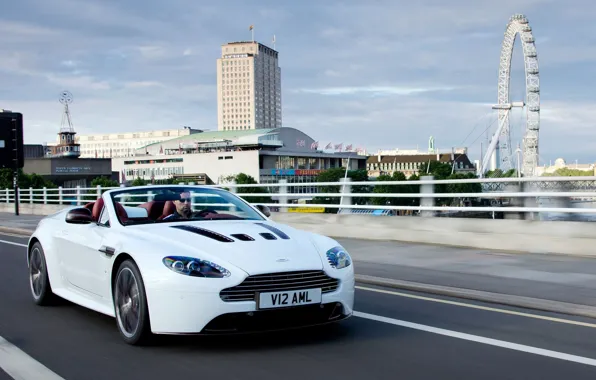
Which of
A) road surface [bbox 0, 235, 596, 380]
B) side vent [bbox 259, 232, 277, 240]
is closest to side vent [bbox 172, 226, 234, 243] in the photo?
side vent [bbox 259, 232, 277, 240]

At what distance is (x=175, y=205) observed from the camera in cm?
696

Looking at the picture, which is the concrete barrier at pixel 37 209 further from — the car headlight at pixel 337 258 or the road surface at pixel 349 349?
the car headlight at pixel 337 258

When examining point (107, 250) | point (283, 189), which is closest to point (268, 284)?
point (107, 250)

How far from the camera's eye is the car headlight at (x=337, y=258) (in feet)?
19.2

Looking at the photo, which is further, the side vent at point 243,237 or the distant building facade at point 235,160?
the distant building facade at point 235,160

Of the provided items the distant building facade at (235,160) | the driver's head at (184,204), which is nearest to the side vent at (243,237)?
the driver's head at (184,204)

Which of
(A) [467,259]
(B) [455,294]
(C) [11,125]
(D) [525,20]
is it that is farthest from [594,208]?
(D) [525,20]

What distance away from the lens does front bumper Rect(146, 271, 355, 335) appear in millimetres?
5305

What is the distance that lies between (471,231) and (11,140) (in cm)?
2630

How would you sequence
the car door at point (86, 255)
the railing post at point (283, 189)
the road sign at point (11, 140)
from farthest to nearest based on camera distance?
1. the road sign at point (11, 140)
2. the railing post at point (283, 189)
3. the car door at point (86, 255)

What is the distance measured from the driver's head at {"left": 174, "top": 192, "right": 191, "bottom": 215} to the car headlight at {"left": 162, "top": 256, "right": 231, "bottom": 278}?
1362mm

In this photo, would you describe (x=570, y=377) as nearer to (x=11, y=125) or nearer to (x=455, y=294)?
(x=455, y=294)

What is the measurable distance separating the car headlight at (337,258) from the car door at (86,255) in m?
1.89

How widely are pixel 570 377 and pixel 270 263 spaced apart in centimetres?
216
